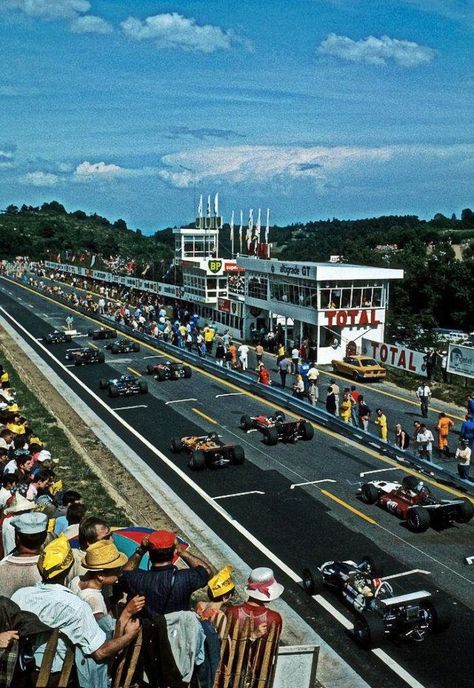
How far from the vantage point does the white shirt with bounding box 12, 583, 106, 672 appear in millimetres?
5859

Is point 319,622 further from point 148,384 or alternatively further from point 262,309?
point 262,309

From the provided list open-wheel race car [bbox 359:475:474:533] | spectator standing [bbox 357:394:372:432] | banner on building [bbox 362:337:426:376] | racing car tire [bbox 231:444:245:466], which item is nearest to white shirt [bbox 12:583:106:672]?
open-wheel race car [bbox 359:475:474:533]

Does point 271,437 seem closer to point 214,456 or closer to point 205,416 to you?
point 214,456

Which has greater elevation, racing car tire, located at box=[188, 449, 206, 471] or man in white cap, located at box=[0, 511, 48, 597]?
man in white cap, located at box=[0, 511, 48, 597]

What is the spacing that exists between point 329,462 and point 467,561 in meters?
7.19

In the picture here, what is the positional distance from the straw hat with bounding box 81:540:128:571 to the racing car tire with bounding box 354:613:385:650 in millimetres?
5644

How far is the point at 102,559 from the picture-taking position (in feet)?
22.6

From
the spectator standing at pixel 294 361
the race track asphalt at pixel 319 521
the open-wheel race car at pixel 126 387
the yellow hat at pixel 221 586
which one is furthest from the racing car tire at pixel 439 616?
the spectator standing at pixel 294 361

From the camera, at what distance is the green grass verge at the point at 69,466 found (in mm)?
16911

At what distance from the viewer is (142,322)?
5181cm

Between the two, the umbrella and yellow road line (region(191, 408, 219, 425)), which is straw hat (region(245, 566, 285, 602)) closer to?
the umbrella

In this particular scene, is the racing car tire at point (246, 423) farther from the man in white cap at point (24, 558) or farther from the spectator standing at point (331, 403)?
the man in white cap at point (24, 558)

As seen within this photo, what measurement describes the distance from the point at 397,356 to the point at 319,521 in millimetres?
21426

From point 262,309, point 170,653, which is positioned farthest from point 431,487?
point 262,309
